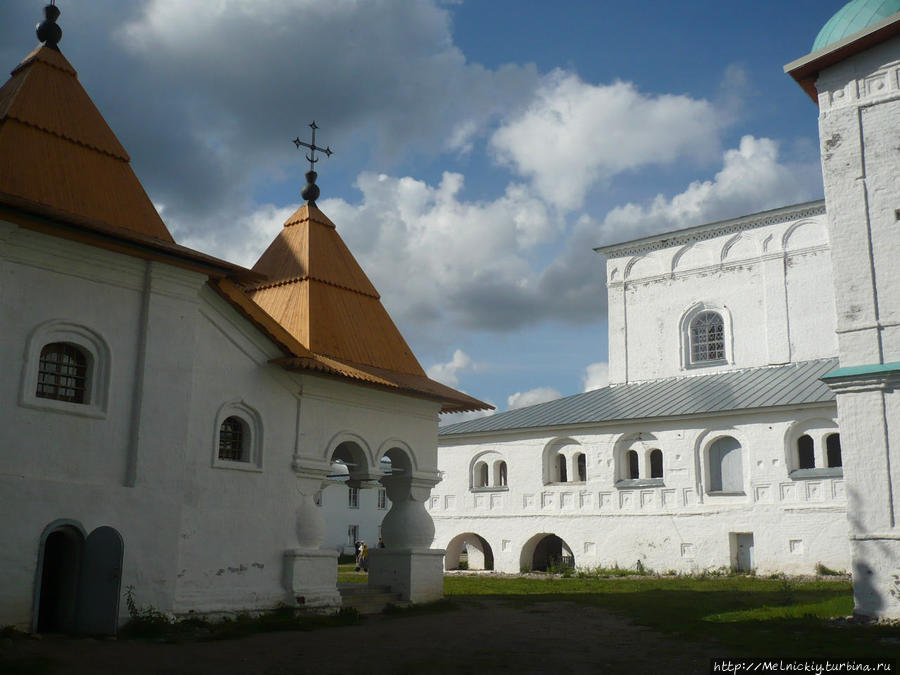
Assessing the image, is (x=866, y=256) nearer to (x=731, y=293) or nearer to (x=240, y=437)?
(x=240, y=437)

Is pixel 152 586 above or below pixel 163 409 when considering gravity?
below

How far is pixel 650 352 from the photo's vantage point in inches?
1042

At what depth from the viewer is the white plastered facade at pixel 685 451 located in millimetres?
20016

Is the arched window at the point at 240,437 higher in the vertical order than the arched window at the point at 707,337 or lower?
lower

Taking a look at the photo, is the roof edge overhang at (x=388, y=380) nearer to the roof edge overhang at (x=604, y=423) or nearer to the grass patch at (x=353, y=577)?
the grass patch at (x=353, y=577)

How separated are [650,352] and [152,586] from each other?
18992 millimetres

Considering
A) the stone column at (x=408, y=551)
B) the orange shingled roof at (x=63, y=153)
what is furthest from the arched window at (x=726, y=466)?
the orange shingled roof at (x=63, y=153)

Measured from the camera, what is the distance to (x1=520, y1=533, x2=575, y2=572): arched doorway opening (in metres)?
23.8

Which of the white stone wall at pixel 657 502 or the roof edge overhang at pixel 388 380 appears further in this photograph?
the white stone wall at pixel 657 502

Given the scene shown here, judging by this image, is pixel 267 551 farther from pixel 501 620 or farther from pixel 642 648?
pixel 642 648

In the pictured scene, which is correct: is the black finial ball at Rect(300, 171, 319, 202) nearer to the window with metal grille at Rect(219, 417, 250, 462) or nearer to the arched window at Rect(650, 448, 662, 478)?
the window with metal grille at Rect(219, 417, 250, 462)

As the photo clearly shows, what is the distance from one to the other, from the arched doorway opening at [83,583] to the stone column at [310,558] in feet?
9.12

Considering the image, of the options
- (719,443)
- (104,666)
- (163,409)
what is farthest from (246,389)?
(719,443)

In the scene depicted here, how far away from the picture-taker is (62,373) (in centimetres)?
996
